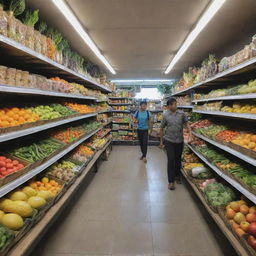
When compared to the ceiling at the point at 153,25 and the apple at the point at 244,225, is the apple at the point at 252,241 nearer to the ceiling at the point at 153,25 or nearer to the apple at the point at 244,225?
the apple at the point at 244,225

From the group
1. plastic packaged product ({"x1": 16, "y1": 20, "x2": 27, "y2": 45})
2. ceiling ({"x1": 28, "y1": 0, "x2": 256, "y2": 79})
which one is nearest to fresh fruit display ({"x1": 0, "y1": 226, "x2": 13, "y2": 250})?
plastic packaged product ({"x1": 16, "y1": 20, "x2": 27, "y2": 45})

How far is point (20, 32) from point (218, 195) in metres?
3.34

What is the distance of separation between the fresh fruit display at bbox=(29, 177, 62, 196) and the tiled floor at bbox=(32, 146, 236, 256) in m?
0.56

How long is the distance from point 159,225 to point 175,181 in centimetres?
209

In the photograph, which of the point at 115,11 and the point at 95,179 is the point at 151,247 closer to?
the point at 95,179

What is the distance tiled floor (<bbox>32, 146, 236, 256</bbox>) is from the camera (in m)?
2.83

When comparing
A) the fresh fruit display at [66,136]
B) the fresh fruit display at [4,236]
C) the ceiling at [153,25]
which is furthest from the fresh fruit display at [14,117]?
the ceiling at [153,25]

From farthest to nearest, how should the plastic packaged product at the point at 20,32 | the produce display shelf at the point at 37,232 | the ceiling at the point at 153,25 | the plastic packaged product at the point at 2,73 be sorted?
the ceiling at the point at 153,25 < the plastic packaged product at the point at 20,32 < the plastic packaged product at the point at 2,73 < the produce display shelf at the point at 37,232

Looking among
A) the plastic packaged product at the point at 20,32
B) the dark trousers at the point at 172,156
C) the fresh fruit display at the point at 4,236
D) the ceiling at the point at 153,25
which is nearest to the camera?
the fresh fruit display at the point at 4,236

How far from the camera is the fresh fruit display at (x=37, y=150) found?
2.83m

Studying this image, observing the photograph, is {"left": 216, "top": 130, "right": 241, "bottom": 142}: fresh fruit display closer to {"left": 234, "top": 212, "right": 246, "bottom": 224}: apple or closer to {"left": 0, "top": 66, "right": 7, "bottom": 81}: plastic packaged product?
{"left": 234, "top": 212, "right": 246, "bottom": 224}: apple

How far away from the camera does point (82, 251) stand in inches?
109

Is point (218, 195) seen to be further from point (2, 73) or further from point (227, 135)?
point (2, 73)

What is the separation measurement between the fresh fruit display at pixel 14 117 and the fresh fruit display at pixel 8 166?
39 cm
